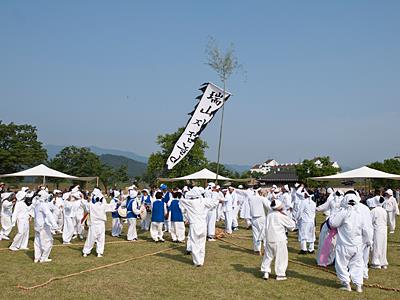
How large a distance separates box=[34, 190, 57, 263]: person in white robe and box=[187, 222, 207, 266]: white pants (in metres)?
3.15

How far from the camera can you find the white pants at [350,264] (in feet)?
24.3

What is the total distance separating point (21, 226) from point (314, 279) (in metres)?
7.72

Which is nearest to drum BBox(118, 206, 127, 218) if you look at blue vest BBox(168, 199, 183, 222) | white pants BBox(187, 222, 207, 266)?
blue vest BBox(168, 199, 183, 222)

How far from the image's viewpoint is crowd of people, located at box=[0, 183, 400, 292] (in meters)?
7.68

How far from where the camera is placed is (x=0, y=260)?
9945 mm

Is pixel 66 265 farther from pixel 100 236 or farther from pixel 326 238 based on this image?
pixel 326 238

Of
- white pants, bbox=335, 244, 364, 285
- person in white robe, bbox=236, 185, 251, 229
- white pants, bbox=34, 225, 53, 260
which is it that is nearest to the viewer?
white pants, bbox=335, 244, 364, 285

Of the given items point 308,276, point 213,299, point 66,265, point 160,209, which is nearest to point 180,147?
point 160,209

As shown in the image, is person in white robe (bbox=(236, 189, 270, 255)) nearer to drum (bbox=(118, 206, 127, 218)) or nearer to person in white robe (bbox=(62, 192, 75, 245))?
drum (bbox=(118, 206, 127, 218))

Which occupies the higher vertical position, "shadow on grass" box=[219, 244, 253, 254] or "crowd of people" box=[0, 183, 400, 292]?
"crowd of people" box=[0, 183, 400, 292]

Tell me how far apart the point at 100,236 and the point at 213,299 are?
447cm

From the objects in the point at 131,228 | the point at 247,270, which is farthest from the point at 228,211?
the point at 247,270

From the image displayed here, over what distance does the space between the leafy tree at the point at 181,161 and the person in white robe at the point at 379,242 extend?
34.7m

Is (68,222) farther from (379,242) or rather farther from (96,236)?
(379,242)
